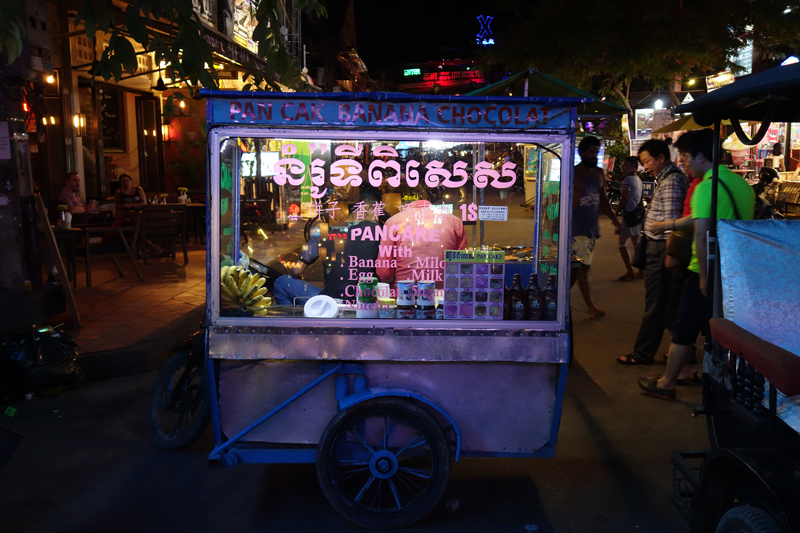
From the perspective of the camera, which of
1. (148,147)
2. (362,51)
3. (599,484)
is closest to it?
(599,484)

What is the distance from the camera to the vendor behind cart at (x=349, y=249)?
3287 millimetres

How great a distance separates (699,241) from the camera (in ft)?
13.2

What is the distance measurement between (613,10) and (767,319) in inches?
481

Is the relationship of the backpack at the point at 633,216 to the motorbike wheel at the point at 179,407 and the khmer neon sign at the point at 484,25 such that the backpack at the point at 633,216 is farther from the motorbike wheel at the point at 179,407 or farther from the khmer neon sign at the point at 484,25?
the khmer neon sign at the point at 484,25

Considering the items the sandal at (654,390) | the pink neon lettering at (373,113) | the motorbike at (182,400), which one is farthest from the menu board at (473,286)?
the sandal at (654,390)

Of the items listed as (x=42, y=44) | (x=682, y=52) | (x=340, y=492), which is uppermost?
(x=682, y=52)

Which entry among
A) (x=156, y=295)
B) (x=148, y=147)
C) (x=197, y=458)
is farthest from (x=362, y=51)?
(x=197, y=458)

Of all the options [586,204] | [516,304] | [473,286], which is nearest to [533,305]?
[516,304]

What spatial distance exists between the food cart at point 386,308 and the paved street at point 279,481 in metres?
0.34

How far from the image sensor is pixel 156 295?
755 centimetres

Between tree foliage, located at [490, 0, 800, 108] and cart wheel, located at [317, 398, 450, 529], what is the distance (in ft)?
40.1

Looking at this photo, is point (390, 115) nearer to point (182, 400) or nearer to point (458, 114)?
point (458, 114)

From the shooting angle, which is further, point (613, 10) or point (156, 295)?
point (613, 10)

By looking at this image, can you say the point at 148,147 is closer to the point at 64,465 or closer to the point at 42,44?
the point at 42,44
